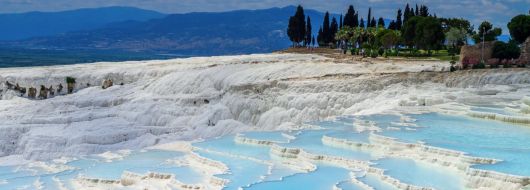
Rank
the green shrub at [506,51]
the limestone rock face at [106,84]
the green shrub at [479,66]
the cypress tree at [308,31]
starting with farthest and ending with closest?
the cypress tree at [308,31]
the limestone rock face at [106,84]
the green shrub at [506,51]
the green shrub at [479,66]

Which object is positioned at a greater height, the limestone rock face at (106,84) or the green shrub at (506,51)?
the green shrub at (506,51)

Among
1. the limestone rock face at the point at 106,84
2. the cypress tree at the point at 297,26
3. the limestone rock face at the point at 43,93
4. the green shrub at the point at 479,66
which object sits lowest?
the limestone rock face at the point at 43,93

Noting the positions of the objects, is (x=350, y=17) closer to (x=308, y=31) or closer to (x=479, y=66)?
(x=308, y=31)

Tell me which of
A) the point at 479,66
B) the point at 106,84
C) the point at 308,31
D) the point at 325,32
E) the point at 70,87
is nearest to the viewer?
the point at 479,66

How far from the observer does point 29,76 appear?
121 ft

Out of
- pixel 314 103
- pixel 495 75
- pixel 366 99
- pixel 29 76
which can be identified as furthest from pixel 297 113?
pixel 29 76

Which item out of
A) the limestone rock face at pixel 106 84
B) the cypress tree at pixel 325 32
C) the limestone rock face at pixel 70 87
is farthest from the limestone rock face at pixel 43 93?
the cypress tree at pixel 325 32

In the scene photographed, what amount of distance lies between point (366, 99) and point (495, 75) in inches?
209

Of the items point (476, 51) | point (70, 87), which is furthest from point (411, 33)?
point (70, 87)

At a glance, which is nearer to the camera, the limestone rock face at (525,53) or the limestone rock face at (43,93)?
the limestone rock face at (525,53)

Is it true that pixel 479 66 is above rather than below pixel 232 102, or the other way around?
above

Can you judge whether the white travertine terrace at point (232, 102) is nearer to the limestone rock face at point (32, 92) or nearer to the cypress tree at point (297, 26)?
the limestone rock face at point (32, 92)

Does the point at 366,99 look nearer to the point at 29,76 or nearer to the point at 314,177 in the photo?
the point at 314,177

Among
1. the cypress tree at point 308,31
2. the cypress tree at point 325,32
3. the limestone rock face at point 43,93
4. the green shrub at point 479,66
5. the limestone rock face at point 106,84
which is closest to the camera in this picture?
the green shrub at point 479,66
